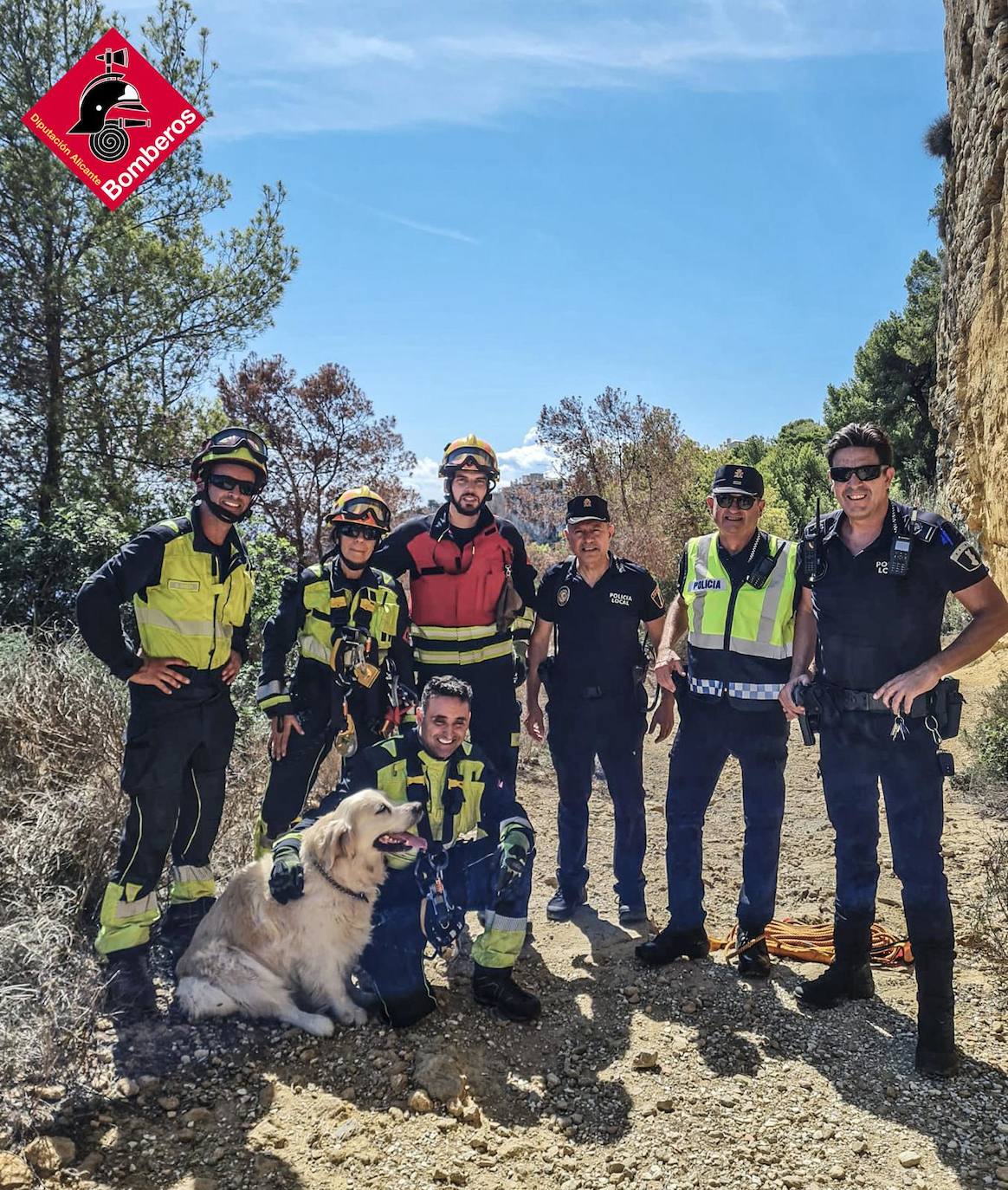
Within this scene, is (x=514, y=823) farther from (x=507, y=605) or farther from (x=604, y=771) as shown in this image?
(x=507, y=605)

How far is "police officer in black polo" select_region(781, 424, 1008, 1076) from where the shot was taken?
3.32m

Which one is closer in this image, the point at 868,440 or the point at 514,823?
the point at 868,440

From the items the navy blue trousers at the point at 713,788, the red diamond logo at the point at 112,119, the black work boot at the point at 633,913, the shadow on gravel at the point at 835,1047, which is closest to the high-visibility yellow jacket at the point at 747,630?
the navy blue trousers at the point at 713,788

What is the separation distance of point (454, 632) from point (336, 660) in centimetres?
70

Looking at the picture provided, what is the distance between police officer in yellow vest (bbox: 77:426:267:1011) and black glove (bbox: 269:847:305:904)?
71 cm

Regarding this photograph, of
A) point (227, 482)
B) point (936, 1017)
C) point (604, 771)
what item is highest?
point (227, 482)

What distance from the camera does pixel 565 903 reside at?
488cm

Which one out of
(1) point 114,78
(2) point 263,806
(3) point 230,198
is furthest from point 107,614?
(3) point 230,198

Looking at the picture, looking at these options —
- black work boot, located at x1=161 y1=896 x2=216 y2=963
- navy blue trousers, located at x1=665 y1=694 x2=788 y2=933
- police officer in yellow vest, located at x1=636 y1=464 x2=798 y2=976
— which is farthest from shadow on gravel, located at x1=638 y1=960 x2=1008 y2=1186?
black work boot, located at x1=161 y1=896 x2=216 y2=963

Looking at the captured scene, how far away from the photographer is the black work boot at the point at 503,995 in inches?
146

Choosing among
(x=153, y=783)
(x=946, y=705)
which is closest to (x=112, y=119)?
(x=153, y=783)

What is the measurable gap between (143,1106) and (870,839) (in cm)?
313

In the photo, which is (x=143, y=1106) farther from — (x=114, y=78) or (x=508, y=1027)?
(x=114, y=78)

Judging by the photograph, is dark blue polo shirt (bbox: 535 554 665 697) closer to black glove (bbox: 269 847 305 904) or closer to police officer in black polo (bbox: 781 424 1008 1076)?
police officer in black polo (bbox: 781 424 1008 1076)
